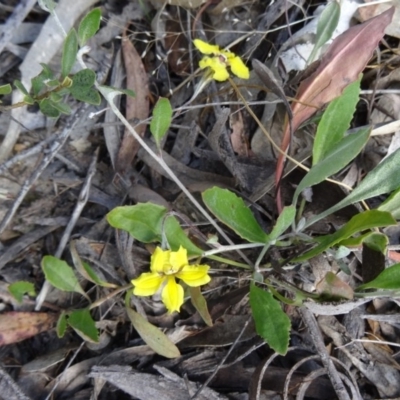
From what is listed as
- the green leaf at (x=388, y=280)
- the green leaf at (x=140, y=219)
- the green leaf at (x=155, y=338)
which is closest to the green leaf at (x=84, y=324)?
the green leaf at (x=155, y=338)

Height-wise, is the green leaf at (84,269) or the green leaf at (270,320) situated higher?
the green leaf at (84,269)

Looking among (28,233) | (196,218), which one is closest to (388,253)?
(196,218)

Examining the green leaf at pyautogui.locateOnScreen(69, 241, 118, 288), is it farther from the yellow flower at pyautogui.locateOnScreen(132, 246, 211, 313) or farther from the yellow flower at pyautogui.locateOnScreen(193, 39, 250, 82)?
the yellow flower at pyautogui.locateOnScreen(193, 39, 250, 82)

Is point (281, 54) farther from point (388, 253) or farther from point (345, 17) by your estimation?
point (388, 253)

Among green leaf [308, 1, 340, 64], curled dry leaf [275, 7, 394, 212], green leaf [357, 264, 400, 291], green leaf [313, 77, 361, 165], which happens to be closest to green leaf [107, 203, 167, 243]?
curled dry leaf [275, 7, 394, 212]

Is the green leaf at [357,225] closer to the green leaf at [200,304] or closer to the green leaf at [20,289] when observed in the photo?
the green leaf at [200,304]
